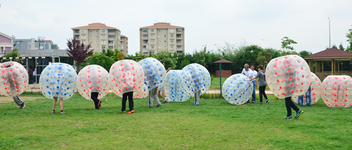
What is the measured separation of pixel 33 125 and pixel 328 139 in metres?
7.60

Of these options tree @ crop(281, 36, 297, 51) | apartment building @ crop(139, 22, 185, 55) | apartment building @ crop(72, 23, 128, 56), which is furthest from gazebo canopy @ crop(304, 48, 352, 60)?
apartment building @ crop(72, 23, 128, 56)

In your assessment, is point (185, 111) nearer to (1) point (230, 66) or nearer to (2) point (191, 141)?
(2) point (191, 141)

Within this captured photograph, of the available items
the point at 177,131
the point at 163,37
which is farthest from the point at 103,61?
the point at 163,37

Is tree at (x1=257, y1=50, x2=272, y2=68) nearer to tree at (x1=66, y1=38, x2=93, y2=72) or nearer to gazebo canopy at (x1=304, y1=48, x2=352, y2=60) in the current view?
gazebo canopy at (x1=304, y1=48, x2=352, y2=60)

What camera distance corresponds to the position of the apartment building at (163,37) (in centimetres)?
9156

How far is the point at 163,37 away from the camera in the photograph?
92.3 m

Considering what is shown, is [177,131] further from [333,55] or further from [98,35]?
[98,35]

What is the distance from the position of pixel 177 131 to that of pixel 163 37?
86.5m

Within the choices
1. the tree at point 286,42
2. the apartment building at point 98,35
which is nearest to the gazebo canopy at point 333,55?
the tree at point 286,42

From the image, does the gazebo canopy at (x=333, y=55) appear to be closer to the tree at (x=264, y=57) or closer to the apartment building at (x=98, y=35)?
the tree at (x=264, y=57)

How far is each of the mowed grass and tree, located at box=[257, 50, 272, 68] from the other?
112 feet

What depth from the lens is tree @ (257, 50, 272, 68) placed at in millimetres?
42781

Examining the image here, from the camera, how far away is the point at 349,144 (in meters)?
5.62

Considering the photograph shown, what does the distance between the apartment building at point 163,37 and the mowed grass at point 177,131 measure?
8264 centimetres
